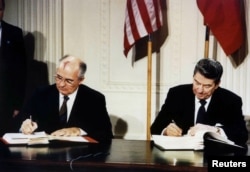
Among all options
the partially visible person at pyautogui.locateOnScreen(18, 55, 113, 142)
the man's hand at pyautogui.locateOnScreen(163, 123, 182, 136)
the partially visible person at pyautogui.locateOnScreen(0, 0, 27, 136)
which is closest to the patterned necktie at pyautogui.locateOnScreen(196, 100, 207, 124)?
the man's hand at pyautogui.locateOnScreen(163, 123, 182, 136)

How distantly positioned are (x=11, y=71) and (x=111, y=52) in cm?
80

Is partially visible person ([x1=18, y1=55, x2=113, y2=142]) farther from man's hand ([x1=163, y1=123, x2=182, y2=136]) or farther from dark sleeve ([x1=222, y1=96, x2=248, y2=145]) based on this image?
dark sleeve ([x1=222, y1=96, x2=248, y2=145])

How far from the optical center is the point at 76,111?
234 centimetres

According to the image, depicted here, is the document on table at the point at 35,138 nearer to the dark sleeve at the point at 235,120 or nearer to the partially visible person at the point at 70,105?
the partially visible person at the point at 70,105

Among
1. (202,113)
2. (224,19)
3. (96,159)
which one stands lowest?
(96,159)

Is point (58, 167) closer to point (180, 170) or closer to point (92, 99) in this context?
point (180, 170)

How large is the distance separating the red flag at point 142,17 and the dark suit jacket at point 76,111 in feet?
2.67

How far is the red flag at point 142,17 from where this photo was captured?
297cm

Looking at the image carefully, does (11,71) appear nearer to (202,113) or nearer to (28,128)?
(28,128)

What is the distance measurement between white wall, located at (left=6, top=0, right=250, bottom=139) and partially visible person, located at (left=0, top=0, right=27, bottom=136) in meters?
0.34

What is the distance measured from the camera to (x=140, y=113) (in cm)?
333

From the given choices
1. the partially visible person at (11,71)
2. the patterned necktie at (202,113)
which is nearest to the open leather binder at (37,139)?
the patterned necktie at (202,113)

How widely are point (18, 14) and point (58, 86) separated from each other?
135 cm

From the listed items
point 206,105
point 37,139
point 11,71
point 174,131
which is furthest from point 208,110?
point 11,71
